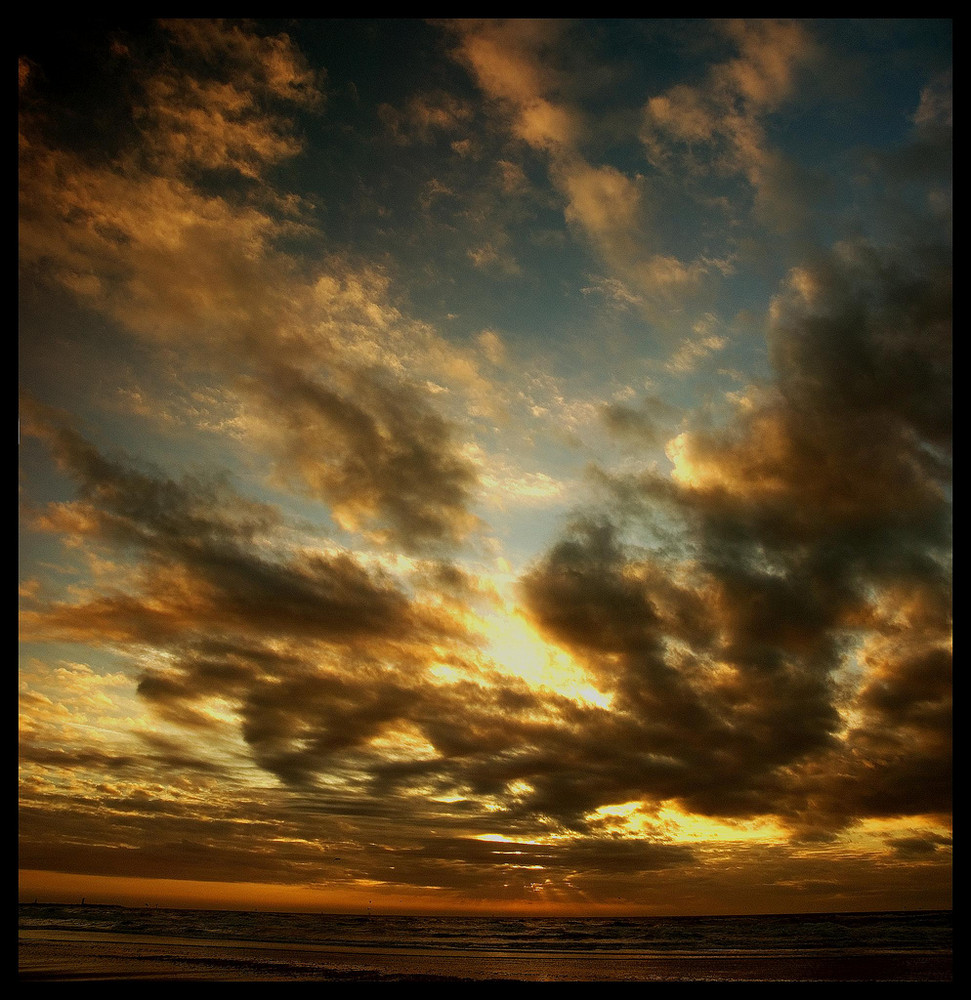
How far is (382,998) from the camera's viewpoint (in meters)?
6.36

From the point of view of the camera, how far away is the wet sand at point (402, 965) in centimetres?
1739

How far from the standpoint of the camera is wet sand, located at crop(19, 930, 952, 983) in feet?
57.1

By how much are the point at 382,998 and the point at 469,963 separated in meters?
20.4

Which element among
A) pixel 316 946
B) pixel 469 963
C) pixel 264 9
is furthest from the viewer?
pixel 316 946

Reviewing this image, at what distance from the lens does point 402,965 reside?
21.5 m
